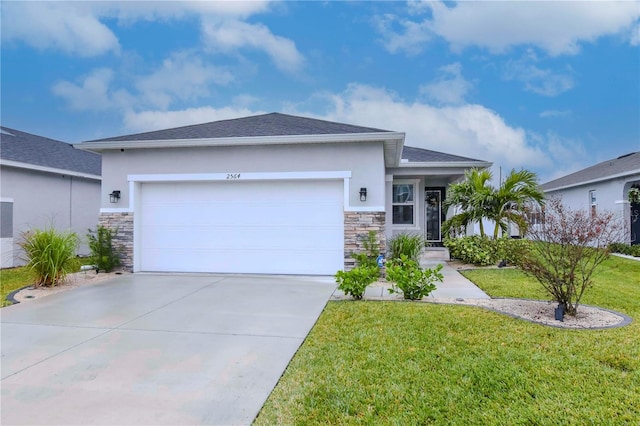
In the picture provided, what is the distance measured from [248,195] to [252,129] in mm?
1835

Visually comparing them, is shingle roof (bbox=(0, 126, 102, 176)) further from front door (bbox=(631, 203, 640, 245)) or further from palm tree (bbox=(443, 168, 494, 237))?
front door (bbox=(631, 203, 640, 245))

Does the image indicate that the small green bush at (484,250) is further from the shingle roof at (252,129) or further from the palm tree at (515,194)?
the shingle roof at (252,129)

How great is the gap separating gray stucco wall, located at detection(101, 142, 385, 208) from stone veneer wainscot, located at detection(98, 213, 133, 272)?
1.14ft

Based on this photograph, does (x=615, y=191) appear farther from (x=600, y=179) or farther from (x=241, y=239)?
(x=241, y=239)

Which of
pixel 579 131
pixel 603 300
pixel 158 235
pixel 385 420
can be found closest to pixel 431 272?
pixel 603 300

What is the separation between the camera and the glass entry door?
14.5 meters

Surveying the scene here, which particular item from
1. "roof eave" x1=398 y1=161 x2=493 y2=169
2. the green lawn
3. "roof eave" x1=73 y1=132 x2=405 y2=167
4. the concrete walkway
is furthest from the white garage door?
"roof eave" x1=398 y1=161 x2=493 y2=169

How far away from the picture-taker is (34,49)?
1291 cm

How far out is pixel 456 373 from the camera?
336 cm

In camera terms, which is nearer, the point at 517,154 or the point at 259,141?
the point at 259,141

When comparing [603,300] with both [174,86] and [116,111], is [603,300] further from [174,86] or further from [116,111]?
[116,111]

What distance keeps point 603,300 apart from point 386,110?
40.7 ft

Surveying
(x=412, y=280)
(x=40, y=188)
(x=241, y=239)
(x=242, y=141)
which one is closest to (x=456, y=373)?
(x=412, y=280)

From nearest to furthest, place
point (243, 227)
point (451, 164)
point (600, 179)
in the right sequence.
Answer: point (243, 227) < point (451, 164) < point (600, 179)
